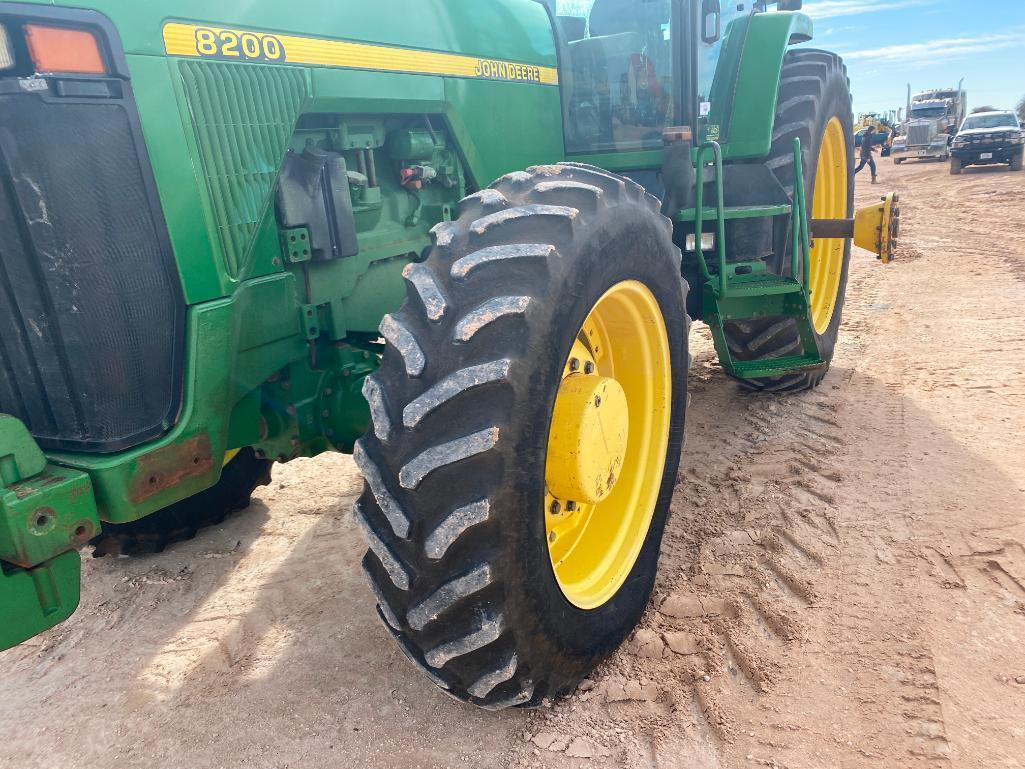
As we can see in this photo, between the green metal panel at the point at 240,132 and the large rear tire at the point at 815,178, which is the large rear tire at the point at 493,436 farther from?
the large rear tire at the point at 815,178

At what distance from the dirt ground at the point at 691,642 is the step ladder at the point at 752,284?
1.48 ft

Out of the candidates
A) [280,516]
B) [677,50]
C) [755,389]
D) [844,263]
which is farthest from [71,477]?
[844,263]

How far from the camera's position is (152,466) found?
1988mm

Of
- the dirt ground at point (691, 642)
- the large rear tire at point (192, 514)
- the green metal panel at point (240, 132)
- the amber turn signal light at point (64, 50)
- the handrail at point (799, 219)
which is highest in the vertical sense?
the amber turn signal light at point (64, 50)

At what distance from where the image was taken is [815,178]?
449 cm

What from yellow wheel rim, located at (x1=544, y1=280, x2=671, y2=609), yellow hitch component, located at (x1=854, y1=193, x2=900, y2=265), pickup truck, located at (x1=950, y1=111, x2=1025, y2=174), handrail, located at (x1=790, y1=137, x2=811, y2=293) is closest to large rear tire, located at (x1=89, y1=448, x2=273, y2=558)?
yellow wheel rim, located at (x1=544, y1=280, x2=671, y2=609)

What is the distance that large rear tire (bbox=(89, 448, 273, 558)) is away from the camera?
3.21m

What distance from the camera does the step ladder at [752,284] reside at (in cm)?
350

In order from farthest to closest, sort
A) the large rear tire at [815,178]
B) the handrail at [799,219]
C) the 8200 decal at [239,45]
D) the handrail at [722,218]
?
1. the large rear tire at [815,178]
2. the handrail at [799,219]
3. the handrail at [722,218]
4. the 8200 decal at [239,45]

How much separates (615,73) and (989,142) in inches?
790

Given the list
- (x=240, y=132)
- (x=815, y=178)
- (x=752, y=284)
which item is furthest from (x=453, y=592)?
(x=815, y=178)

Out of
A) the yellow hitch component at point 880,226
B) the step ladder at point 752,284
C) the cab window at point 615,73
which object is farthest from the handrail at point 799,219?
the cab window at point 615,73

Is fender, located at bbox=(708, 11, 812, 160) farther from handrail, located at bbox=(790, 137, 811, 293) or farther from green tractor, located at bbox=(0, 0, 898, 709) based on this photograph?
green tractor, located at bbox=(0, 0, 898, 709)

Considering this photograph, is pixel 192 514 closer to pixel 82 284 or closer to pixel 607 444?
pixel 82 284
